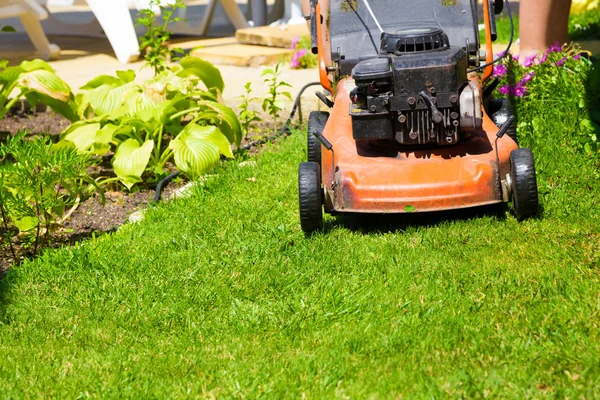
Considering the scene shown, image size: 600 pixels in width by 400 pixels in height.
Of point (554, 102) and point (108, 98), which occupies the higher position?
point (108, 98)

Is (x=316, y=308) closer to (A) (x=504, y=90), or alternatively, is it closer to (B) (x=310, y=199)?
(B) (x=310, y=199)

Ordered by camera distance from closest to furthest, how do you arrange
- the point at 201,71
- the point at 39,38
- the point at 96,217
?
the point at 96,217, the point at 201,71, the point at 39,38

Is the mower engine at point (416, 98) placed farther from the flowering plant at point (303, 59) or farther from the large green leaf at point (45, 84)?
the flowering plant at point (303, 59)

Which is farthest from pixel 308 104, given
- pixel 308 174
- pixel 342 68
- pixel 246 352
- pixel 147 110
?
pixel 246 352

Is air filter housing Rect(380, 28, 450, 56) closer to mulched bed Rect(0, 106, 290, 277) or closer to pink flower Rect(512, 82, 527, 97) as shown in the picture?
pink flower Rect(512, 82, 527, 97)

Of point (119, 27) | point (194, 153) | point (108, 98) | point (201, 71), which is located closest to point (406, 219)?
point (194, 153)

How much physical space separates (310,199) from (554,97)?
1.89 m

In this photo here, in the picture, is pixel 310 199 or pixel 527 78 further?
pixel 527 78

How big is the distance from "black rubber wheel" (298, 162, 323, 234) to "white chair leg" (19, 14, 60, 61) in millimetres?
5422

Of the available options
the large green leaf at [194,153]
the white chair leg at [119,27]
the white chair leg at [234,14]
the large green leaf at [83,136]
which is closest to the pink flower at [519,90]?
the large green leaf at [194,153]

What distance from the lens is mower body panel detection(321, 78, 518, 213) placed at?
11.9ft

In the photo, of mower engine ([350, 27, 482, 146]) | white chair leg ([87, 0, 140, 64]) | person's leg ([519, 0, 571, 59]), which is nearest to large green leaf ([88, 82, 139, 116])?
mower engine ([350, 27, 482, 146])

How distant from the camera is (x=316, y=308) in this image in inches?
123

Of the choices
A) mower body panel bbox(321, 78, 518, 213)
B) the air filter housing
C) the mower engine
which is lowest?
mower body panel bbox(321, 78, 518, 213)
